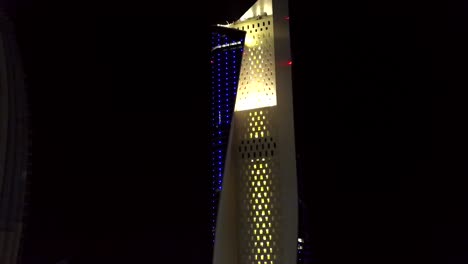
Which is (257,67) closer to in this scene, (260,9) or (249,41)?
(249,41)

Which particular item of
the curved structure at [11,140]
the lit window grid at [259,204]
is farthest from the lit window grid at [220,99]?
the curved structure at [11,140]

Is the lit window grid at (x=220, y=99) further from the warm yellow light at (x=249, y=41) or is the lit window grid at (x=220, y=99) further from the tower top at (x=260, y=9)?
the tower top at (x=260, y=9)

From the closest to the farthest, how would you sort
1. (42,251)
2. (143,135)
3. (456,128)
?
(42,251) → (456,128) → (143,135)

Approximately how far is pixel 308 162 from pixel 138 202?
3.83ft

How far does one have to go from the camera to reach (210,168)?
4.26m

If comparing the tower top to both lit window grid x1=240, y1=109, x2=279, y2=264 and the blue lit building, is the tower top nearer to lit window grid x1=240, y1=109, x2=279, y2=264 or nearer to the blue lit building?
the blue lit building

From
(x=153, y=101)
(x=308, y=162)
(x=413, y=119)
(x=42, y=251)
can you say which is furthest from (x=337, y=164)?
(x=42, y=251)

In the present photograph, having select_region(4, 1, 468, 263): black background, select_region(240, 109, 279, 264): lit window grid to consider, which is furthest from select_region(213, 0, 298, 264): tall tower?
select_region(4, 1, 468, 263): black background

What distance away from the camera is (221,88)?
438 cm

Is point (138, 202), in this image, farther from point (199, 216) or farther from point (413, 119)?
point (413, 119)

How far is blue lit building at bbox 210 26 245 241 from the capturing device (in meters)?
4.25

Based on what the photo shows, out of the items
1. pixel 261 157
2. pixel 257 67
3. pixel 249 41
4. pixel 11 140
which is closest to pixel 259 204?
pixel 261 157

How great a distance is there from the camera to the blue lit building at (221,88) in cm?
425

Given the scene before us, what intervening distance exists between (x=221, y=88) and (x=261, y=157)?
1.87 feet
